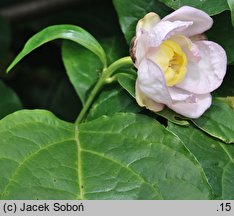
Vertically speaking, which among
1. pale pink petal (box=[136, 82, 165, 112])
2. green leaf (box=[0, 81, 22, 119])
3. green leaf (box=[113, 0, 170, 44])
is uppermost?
green leaf (box=[113, 0, 170, 44])

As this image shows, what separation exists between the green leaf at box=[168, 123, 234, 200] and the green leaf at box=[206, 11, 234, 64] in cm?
14

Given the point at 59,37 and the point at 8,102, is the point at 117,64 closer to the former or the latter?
the point at 59,37

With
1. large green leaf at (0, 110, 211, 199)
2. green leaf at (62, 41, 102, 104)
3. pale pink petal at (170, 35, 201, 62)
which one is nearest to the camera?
large green leaf at (0, 110, 211, 199)

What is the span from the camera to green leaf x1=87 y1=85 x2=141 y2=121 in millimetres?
999

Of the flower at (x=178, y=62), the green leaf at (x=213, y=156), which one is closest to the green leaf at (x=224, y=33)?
the flower at (x=178, y=62)

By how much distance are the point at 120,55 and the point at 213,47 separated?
8.8 inches

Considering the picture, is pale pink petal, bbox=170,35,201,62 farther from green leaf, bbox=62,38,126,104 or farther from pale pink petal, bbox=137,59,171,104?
green leaf, bbox=62,38,126,104

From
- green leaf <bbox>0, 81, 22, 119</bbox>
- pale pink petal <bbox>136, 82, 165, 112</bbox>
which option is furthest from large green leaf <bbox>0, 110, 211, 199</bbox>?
green leaf <bbox>0, 81, 22, 119</bbox>

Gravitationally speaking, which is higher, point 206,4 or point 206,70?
point 206,4

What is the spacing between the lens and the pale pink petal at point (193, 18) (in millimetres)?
897

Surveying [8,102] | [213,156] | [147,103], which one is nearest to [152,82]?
[147,103]

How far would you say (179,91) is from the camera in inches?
37.5

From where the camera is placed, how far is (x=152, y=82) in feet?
2.91

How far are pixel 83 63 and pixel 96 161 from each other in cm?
29
